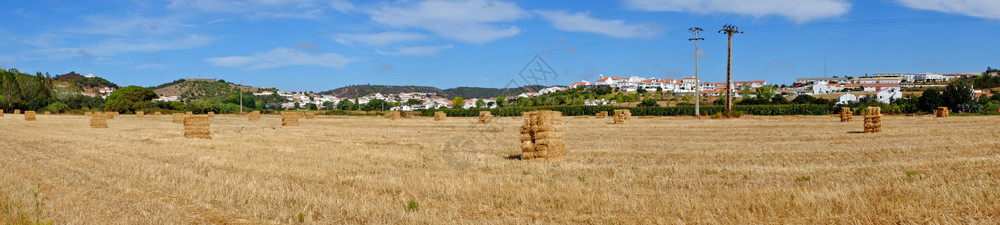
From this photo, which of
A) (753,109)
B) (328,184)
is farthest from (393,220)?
(753,109)

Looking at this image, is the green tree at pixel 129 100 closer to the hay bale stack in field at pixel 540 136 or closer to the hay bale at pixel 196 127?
the hay bale at pixel 196 127

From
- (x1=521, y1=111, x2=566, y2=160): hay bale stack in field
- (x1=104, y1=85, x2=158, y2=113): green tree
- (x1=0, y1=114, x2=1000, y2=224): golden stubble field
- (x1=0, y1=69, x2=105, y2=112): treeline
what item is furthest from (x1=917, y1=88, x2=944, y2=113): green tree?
Result: (x1=0, y1=69, x2=105, y2=112): treeline

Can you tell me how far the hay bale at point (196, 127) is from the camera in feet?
84.7

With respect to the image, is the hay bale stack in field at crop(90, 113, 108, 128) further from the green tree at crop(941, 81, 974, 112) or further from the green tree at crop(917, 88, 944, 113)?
the green tree at crop(941, 81, 974, 112)

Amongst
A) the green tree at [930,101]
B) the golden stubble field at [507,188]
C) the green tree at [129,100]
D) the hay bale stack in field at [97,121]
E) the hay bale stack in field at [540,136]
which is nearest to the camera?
the golden stubble field at [507,188]

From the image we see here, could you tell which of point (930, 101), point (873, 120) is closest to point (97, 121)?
point (873, 120)

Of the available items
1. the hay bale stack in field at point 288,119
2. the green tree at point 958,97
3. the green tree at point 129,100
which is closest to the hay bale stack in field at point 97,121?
the hay bale stack in field at point 288,119

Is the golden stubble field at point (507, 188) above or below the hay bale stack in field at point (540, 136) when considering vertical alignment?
below

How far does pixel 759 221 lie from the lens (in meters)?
6.97

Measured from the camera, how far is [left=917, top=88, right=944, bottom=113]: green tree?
72750mm

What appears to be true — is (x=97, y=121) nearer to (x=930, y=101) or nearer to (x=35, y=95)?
(x=930, y=101)

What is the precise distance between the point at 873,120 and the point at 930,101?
55.6 m

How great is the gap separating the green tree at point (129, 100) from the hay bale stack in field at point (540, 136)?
328 ft

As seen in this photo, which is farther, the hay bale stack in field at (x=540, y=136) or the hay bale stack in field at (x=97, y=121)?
the hay bale stack in field at (x=97, y=121)
